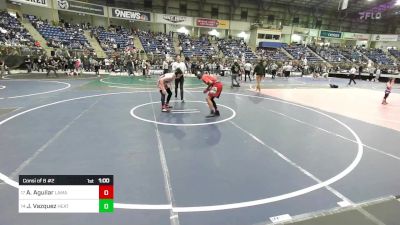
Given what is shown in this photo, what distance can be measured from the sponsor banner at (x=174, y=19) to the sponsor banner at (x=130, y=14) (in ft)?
5.05

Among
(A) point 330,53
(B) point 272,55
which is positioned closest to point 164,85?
(B) point 272,55

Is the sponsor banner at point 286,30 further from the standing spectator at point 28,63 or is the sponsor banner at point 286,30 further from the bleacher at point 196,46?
the standing spectator at point 28,63

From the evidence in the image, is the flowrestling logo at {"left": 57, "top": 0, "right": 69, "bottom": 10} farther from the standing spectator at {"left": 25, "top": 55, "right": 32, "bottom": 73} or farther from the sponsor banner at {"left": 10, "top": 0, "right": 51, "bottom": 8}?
the standing spectator at {"left": 25, "top": 55, "right": 32, "bottom": 73}

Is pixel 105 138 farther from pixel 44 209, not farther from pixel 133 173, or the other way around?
pixel 44 209

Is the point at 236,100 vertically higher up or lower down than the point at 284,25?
lower down

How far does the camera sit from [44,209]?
238 cm

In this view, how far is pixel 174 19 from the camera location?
38.3 meters

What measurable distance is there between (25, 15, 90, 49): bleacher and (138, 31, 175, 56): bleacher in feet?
24.6

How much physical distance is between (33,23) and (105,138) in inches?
1094

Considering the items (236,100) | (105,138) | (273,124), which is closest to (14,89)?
(105,138)

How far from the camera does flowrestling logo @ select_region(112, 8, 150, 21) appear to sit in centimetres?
3384

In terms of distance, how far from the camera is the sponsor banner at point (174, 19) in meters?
37.4
